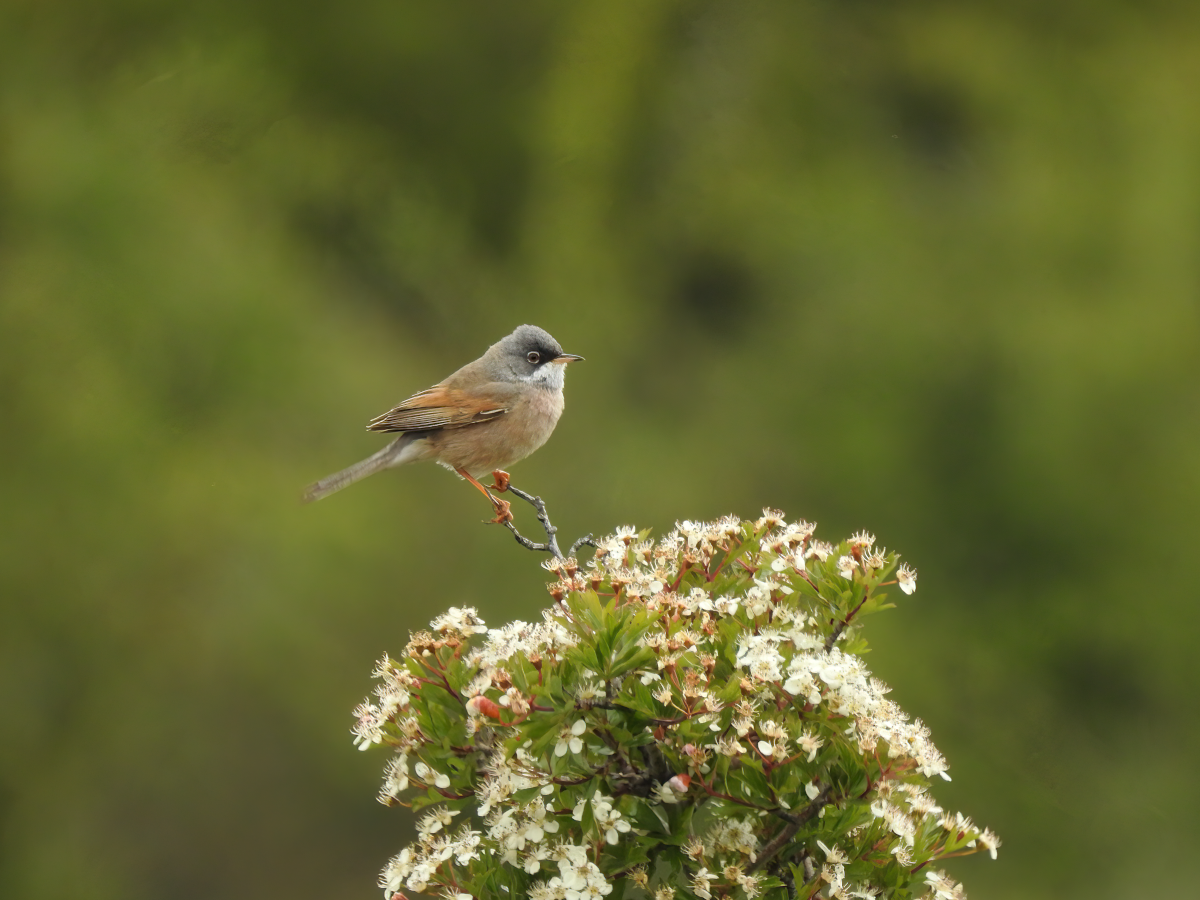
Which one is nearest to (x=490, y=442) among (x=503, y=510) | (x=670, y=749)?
(x=503, y=510)

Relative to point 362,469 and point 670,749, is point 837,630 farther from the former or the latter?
point 362,469

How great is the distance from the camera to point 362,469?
407 cm

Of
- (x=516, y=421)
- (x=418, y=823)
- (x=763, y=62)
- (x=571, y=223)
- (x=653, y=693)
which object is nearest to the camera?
(x=653, y=693)

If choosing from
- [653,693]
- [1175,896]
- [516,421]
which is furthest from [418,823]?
[1175,896]

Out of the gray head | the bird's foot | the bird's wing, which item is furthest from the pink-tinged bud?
the gray head

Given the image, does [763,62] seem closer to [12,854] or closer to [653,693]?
[12,854]

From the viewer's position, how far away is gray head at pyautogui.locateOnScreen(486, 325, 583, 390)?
14.6 ft

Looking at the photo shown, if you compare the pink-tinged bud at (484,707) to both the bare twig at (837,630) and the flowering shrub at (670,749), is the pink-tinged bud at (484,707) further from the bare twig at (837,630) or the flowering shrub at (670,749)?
the bare twig at (837,630)

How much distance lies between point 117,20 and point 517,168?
5.03m

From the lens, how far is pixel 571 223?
1387 centimetres

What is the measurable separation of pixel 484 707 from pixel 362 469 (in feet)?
6.87

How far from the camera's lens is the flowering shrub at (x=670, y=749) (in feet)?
6.80

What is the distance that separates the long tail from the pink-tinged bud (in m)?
1.60

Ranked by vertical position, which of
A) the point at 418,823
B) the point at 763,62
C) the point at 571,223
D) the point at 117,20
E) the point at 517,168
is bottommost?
the point at 418,823
